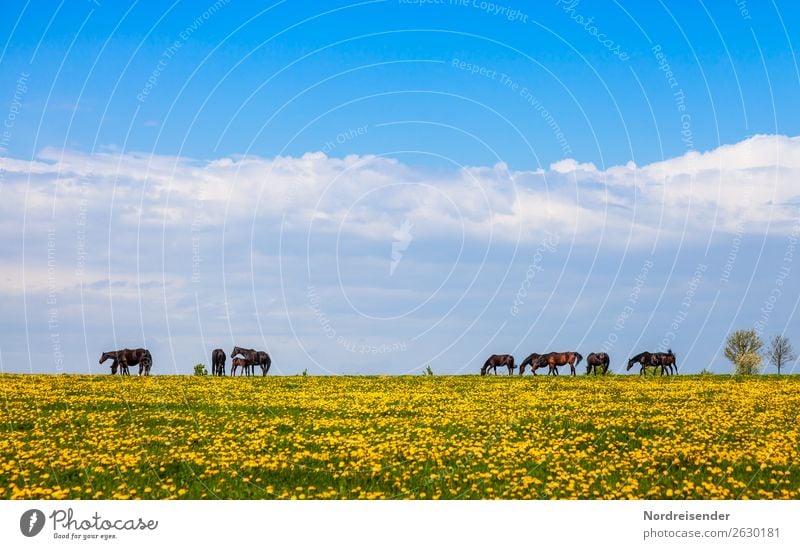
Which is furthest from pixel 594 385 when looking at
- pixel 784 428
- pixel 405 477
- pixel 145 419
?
pixel 405 477

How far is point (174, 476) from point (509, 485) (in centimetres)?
811

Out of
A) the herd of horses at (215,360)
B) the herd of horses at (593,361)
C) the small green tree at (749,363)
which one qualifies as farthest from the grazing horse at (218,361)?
the small green tree at (749,363)

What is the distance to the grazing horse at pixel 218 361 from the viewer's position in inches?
2530

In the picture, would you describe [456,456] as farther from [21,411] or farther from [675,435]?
[21,411]

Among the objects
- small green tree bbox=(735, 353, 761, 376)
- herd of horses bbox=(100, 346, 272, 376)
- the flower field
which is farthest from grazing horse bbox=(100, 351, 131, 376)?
small green tree bbox=(735, 353, 761, 376)

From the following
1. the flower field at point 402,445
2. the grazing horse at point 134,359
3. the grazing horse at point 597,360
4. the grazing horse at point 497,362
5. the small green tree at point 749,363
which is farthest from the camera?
the small green tree at point 749,363

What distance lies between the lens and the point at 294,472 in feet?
66.1

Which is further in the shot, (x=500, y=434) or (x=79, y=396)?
(x=79, y=396)

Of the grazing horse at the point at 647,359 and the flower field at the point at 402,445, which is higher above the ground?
the grazing horse at the point at 647,359

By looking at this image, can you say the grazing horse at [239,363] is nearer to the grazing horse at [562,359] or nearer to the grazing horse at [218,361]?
the grazing horse at [218,361]

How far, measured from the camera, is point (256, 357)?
65125 mm

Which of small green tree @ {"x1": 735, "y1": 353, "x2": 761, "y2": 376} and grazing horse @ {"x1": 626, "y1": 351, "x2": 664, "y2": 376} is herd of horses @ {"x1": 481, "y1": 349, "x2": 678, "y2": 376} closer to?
grazing horse @ {"x1": 626, "y1": 351, "x2": 664, "y2": 376}

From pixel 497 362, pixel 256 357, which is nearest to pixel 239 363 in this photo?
pixel 256 357

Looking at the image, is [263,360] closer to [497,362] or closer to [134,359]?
[134,359]
